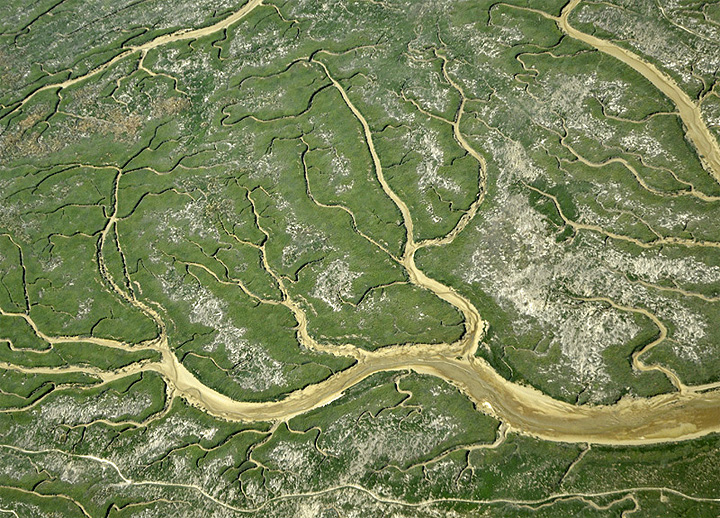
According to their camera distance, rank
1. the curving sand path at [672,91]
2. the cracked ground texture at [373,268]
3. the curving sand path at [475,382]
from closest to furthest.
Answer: the curving sand path at [475,382] → the cracked ground texture at [373,268] → the curving sand path at [672,91]

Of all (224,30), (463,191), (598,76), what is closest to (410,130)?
(463,191)

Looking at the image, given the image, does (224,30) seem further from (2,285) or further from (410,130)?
(2,285)

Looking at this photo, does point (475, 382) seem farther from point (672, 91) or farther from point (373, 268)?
point (672, 91)

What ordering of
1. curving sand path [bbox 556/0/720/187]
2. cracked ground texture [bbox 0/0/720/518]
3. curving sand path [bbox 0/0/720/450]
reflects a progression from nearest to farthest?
curving sand path [bbox 0/0/720/450]
cracked ground texture [bbox 0/0/720/518]
curving sand path [bbox 556/0/720/187]

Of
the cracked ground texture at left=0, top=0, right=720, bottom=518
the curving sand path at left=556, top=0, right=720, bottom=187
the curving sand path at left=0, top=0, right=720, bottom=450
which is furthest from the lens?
the curving sand path at left=556, top=0, right=720, bottom=187

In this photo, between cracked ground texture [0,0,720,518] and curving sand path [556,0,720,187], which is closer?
cracked ground texture [0,0,720,518]

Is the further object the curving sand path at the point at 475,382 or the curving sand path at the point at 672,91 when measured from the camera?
the curving sand path at the point at 672,91

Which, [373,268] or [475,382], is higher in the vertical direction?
[373,268]

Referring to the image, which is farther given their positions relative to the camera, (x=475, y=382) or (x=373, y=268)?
(x=373, y=268)

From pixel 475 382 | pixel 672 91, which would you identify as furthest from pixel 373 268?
pixel 672 91
